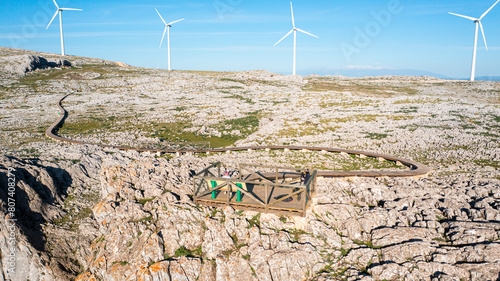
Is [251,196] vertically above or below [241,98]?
below

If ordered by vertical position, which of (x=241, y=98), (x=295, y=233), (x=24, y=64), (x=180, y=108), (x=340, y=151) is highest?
(x=24, y=64)

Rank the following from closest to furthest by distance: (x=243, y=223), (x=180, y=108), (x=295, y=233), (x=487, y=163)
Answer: (x=295, y=233) → (x=243, y=223) → (x=487, y=163) → (x=180, y=108)

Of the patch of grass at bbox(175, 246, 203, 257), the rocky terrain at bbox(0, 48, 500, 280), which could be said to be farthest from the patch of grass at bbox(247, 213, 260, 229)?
the patch of grass at bbox(175, 246, 203, 257)

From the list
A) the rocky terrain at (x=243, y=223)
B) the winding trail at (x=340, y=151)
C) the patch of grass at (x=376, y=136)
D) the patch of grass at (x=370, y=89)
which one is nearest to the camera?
the rocky terrain at (x=243, y=223)

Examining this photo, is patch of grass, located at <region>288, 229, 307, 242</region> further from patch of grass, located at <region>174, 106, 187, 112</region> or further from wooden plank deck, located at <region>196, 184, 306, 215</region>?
patch of grass, located at <region>174, 106, 187, 112</region>

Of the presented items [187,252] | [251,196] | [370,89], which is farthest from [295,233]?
[370,89]

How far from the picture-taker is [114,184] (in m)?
21.9

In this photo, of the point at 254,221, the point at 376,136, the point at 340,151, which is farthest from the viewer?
the point at 376,136

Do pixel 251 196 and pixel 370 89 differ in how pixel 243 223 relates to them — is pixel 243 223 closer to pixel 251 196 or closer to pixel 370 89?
pixel 251 196

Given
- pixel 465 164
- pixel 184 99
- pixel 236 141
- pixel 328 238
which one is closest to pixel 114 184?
pixel 328 238

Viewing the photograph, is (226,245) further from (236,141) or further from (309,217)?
(236,141)

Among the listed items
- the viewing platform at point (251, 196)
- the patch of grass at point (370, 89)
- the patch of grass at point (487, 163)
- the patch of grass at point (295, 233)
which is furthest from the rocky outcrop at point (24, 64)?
the patch of grass at point (487, 163)

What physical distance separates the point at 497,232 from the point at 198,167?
21874 mm

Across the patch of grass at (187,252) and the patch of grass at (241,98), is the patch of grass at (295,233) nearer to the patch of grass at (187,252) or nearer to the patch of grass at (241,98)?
the patch of grass at (187,252)
